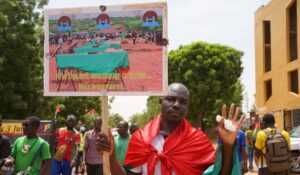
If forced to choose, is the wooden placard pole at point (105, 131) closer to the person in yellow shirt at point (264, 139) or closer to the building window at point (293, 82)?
the person in yellow shirt at point (264, 139)

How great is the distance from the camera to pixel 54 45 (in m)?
5.01

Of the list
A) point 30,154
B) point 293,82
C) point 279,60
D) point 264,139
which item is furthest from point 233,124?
point 279,60

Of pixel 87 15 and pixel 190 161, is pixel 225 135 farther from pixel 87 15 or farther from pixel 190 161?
pixel 87 15

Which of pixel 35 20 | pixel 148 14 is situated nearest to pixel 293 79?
pixel 35 20

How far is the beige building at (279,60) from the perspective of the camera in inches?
1294

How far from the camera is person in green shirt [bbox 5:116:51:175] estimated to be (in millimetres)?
7009

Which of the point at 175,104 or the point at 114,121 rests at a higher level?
the point at 175,104

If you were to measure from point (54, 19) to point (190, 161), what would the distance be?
183 cm

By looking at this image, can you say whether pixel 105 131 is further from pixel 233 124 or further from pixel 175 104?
pixel 233 124

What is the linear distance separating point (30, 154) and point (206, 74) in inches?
1582

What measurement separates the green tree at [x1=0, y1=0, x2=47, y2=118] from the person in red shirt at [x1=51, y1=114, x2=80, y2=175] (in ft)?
41.6

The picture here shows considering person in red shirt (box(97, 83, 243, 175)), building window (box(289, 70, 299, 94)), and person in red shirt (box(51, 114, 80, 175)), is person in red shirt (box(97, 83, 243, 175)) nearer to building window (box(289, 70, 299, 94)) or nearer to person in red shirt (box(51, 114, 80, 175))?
person in red shirt (box(51, 114, 80, 175))

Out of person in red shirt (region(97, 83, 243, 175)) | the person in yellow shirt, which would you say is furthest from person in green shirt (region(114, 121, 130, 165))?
person in red shirt (region(97, 83, 243, 175))

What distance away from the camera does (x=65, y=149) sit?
36.2 ft
